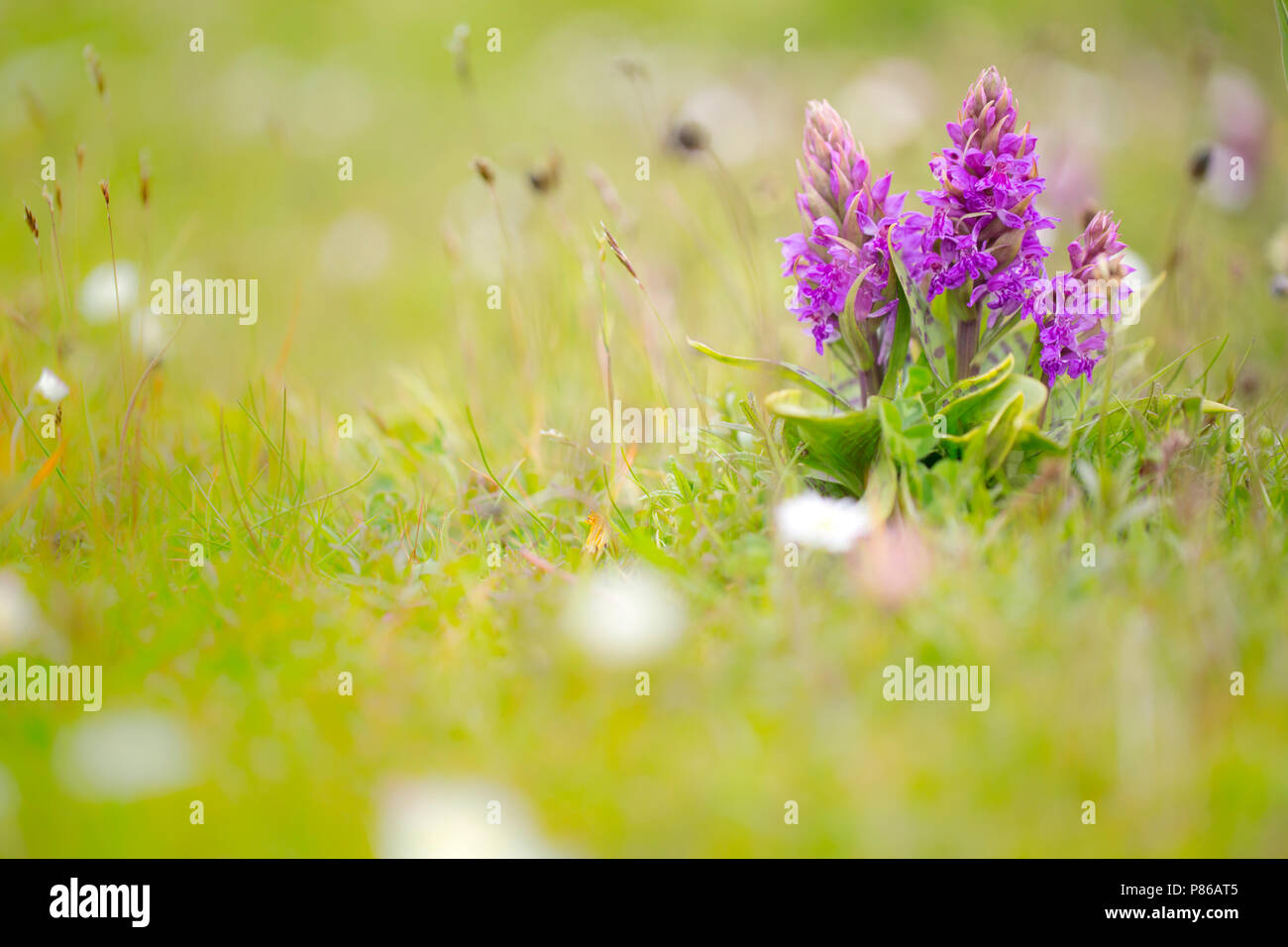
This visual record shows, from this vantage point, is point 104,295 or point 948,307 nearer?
point 948,307

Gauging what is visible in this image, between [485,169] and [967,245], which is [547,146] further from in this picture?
[967,245]

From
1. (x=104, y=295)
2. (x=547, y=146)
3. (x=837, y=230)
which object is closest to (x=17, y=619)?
→ (x=104, y=295)

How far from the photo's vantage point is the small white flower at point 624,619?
1792 millimetres

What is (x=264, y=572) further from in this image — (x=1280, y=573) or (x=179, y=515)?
(x=1280, y=573)

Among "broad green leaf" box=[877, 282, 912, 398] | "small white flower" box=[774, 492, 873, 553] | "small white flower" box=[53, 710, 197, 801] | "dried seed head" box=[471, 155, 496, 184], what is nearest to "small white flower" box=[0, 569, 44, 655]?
"small white flower" box=[53, 710, 197, 801]

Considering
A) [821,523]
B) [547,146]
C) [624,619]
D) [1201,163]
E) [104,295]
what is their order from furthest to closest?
[547,146] < [104,295] < [1201,163] < [821,523] < [624,619]

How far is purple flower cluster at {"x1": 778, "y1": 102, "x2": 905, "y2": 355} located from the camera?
2051mm

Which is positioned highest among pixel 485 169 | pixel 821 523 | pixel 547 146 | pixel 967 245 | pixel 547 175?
pixel 547 146

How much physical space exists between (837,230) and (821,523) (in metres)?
0.57

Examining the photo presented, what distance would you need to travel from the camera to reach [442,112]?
262 inches

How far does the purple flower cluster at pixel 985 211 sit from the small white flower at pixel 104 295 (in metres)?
2.22

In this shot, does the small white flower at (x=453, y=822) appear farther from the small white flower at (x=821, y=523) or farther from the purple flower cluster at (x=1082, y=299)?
the purple flower cluster at (x=1082, y=299)

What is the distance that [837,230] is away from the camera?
6.81ft
